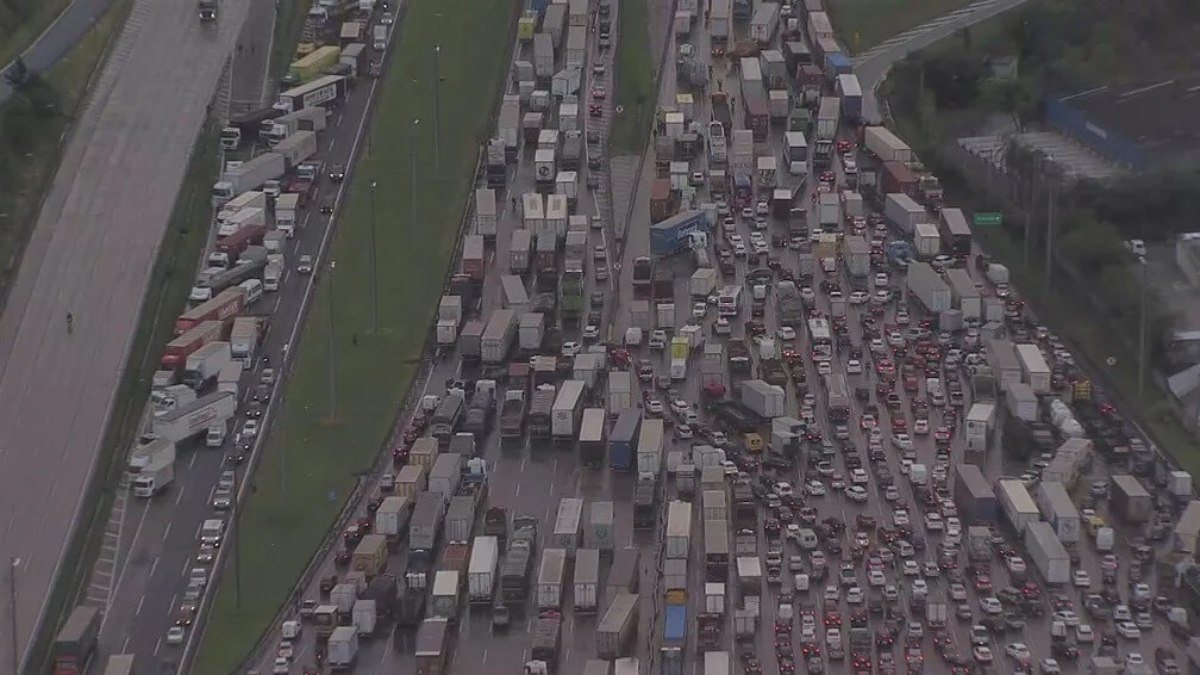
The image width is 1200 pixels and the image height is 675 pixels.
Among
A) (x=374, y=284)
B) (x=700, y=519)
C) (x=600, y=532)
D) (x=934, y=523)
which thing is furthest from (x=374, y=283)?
(x=934, y=523)

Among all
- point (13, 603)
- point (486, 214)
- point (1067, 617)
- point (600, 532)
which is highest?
point (486, 214)

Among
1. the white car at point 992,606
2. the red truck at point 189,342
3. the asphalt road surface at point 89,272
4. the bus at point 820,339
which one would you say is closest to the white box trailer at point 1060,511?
the white car at point 992,606

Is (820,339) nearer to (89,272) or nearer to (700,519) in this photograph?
(700,519)

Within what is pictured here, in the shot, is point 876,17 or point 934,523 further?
point 876,17

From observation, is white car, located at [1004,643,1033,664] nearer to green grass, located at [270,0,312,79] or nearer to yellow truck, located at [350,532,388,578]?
yellow truck, located at [350,532,388,578]

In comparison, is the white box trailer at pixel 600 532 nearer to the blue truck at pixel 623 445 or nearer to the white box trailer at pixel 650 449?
the white box trailer at pixel 650 449

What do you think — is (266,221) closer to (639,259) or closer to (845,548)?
(639,259)

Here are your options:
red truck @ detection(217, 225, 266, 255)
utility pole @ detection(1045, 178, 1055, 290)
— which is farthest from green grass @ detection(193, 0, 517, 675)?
utility pole @ detection(1045, 178, 1055, 290)
